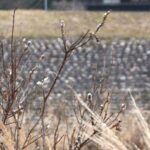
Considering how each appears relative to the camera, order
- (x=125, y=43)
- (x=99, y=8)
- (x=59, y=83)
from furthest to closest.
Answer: (x=99, y=8) < (x=125, y=43) < (x=59, y=83)

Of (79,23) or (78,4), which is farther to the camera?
(78,4)

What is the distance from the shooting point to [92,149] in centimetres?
680

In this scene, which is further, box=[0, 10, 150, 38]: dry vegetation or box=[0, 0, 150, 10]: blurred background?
box=[0, 0, 150, 10]: blurred background

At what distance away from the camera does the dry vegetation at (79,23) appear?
22.4 meters

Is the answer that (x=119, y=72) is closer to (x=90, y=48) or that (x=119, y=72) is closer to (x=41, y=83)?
(x=90, y=48)

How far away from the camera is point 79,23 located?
25.2m

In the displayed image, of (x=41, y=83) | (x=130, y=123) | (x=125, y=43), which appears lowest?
(x=125, y=43)

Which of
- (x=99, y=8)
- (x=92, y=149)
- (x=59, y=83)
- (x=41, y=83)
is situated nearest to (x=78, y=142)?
(x=41, y=83)

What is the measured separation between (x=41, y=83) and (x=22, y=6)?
113 ft

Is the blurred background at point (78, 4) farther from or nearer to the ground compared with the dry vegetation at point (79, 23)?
nearer to the ground

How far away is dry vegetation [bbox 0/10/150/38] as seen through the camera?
882 inches

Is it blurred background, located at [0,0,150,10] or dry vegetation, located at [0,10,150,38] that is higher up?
dry vegetation, located at [0,10,150,38]

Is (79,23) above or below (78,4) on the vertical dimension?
above

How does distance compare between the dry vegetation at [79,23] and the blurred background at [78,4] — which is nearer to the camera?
the dry vegetation at [79,23]
